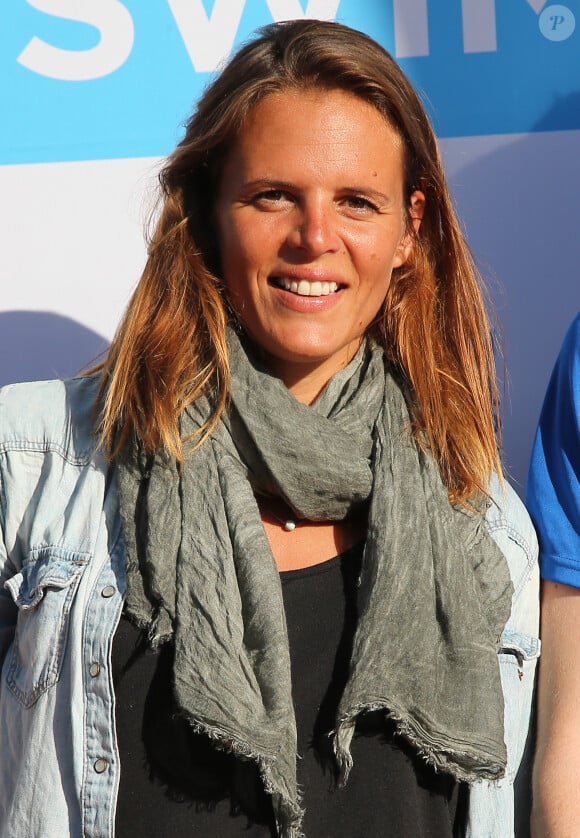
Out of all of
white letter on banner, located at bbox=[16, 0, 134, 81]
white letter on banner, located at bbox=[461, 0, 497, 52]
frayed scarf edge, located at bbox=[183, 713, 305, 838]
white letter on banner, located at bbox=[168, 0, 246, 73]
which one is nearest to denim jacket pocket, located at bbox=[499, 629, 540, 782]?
frayed scarf edge, located at bbox=[183, 713, 305, 838]

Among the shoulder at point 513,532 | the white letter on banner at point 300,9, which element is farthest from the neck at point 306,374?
the white letter on banner at point 300,9

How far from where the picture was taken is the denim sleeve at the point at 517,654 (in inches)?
72.4

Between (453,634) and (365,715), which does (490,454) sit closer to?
(453,634)

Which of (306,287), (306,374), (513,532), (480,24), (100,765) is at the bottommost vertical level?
(100,765)

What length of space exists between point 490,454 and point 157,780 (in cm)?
78

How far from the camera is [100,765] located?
1615 mm

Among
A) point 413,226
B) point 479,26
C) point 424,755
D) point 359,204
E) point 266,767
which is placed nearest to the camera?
point 266,767

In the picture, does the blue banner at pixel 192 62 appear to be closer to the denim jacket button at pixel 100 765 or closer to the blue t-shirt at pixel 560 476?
the blue t-shirt at pixel 560 476

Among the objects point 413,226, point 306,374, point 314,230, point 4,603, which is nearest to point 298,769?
point 4,603

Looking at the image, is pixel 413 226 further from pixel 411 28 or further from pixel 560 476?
pixel 411 28

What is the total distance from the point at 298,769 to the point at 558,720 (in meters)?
0.48

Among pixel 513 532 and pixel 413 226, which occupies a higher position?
pixel 413 226

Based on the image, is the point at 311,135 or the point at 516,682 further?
the point at 516,682

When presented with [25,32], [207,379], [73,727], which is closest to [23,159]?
[25,32]
